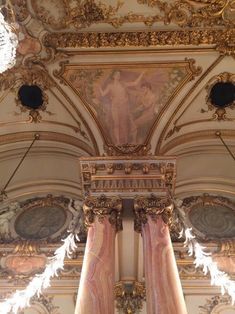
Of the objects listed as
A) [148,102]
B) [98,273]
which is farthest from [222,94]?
[98,273]

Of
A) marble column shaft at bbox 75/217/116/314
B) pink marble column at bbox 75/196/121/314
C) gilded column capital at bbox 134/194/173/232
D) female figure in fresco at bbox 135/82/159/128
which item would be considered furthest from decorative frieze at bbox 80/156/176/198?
female figure in fresco at bbox 135/82/159/128

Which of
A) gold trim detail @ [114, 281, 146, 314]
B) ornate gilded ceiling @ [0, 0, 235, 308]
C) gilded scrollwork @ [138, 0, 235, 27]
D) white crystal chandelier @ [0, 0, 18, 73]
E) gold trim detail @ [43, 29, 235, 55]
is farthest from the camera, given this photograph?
Result: gold trim detail @ [43, 29, 235, 55]

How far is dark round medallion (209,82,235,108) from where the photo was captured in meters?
7.95

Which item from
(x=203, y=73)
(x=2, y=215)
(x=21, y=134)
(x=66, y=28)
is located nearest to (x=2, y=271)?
(x=2, y=215)

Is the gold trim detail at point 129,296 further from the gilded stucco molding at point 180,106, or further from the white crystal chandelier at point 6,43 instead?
the white crystal chandelier at point 6,43

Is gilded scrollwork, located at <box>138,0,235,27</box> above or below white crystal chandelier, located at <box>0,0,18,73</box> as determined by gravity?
above

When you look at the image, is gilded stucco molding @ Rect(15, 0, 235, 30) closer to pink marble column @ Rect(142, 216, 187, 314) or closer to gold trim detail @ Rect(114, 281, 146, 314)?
pink marble column @ Rect(142, 216, 187, 314)

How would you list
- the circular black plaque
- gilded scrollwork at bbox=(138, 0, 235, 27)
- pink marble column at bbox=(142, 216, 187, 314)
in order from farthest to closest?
the circular black plaque, gilded scrollwork at bbox=(138, 0, 235, 27), pink marble column at bbox=(142, 216, 187, 314)

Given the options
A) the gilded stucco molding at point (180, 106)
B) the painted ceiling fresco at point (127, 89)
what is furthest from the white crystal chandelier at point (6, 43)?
the gilded stucco molding at point (180, 106)

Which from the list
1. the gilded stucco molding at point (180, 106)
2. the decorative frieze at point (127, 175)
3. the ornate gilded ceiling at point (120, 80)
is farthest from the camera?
the gilded stucco molding at point (180, 106)

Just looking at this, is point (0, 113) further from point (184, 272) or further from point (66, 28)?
point (184, 272)

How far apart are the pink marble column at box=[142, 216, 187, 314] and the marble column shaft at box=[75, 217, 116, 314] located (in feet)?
1.34

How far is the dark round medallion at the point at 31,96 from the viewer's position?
795 cm

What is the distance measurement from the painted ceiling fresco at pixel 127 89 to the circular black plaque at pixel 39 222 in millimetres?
1814
